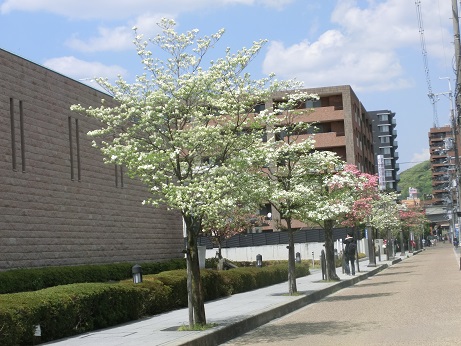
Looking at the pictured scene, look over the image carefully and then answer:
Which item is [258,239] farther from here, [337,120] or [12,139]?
[12,139]

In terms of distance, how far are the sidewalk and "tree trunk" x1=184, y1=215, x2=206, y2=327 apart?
444 millimetres

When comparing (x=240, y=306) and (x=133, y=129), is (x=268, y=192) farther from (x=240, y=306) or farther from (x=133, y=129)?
(x=133, y=129)

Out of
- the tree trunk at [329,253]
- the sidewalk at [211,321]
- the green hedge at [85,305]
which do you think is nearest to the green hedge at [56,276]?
the green hedge at [85,305]

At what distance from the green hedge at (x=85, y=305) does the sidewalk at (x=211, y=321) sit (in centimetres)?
32

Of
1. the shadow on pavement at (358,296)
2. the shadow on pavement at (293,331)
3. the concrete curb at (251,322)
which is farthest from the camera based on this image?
the shadow on pavement at (358,296)

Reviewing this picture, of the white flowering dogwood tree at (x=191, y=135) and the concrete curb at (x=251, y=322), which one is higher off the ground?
the white flowering dogwood tree at (x=191, y=135)

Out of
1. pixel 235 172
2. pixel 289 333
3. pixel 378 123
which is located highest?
pixel 378 123

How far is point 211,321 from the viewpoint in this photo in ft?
57.7

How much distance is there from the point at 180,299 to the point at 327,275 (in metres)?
13.0

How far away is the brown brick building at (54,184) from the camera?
22969mm

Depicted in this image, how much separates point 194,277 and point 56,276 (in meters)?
7.91

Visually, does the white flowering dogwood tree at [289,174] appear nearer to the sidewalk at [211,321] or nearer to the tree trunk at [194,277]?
the sidewalk at [211,321]

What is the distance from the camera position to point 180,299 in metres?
22.9

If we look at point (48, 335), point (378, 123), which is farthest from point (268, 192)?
point (378, 123)
